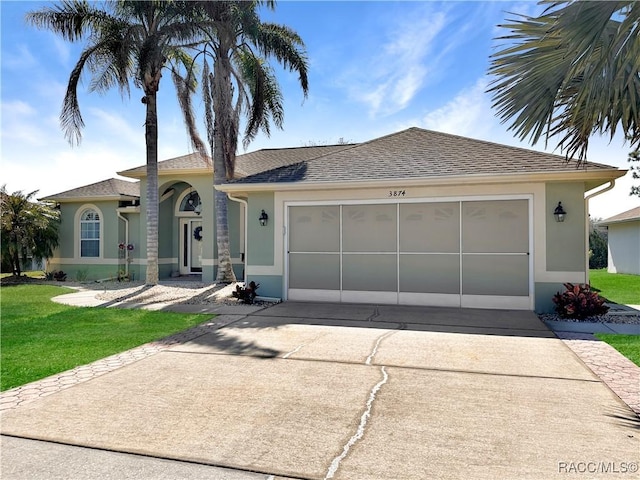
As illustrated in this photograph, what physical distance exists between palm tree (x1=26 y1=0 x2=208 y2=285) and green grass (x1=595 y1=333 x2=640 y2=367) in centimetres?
1282

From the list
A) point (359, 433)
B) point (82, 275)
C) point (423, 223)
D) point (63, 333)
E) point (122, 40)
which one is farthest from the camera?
point (82, 275)

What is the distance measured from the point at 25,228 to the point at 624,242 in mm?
29607

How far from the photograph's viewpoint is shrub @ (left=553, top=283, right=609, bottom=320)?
28.8ft

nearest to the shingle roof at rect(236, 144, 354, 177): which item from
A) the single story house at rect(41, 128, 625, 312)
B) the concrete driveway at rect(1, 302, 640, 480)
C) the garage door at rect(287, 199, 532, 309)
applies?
the single story house at rect(41, 128, 625, 312)

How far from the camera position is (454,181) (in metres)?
9.97

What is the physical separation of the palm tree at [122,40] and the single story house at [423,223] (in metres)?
4.86

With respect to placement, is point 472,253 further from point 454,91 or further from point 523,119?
point 454,91

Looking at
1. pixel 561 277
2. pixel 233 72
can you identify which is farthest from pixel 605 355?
pixel 233 72

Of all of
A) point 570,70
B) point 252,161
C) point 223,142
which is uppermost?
point 252,161

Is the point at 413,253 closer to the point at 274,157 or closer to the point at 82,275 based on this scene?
the point at 274,157

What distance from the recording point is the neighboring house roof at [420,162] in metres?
9.78

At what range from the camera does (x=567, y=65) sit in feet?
19.2

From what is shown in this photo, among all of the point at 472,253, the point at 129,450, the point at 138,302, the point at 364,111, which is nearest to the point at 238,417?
the point at 129,450

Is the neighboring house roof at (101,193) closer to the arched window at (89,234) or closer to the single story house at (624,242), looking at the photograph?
the arched window at (89,234)
